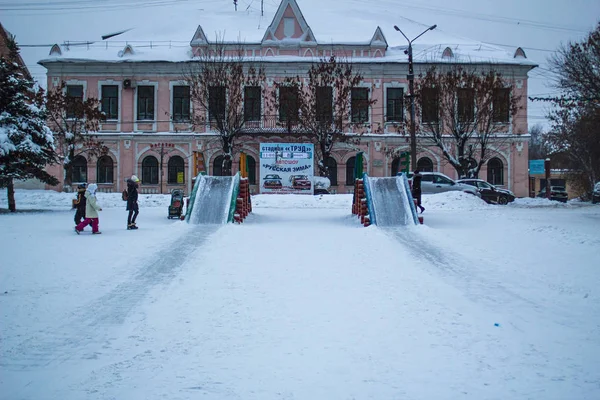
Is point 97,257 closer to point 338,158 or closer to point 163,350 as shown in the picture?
point 163,350

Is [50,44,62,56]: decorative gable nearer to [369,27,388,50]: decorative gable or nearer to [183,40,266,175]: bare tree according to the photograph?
[183,40,266,175]: bare tree

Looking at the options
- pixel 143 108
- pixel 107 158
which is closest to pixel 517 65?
pixel 143 108

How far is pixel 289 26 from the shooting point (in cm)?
4375

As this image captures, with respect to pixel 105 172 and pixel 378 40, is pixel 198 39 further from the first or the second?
pixel 378 40

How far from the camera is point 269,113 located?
141ft

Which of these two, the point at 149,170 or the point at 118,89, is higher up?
the point at 118,89

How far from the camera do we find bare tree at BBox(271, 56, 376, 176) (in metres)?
39.2

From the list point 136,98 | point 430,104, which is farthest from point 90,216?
point 136,98

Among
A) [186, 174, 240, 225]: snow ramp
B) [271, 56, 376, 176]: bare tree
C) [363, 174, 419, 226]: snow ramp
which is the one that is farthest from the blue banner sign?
[186, 174, 240, 225]: snow ramp

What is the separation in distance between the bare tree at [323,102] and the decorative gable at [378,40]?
344 cm

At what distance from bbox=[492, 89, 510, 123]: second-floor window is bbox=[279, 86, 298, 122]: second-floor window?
1415cm

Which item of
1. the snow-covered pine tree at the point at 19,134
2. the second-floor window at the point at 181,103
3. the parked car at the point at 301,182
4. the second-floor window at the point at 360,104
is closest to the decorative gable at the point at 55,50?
the second-floor window at the point at 181,103

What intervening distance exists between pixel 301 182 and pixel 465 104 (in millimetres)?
12713

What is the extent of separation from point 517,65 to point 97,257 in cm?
4106
